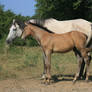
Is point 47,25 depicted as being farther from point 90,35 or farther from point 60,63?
point 60,63

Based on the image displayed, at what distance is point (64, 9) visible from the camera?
21219 mm

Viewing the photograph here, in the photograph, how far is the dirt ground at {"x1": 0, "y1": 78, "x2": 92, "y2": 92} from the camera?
19.8 ft

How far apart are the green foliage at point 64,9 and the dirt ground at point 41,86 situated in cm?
1357

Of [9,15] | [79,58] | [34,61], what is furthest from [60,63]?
[9,15]

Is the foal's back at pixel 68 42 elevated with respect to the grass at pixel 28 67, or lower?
elevated

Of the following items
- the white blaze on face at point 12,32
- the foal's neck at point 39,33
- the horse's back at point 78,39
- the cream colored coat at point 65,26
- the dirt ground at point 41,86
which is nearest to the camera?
the dirt ground at point 41,86

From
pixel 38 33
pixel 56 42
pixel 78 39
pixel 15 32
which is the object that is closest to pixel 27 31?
pixel 38 33

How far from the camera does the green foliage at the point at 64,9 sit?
2023 centimetres

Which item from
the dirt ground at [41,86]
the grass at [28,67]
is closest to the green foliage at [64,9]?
the grass at [28,67]

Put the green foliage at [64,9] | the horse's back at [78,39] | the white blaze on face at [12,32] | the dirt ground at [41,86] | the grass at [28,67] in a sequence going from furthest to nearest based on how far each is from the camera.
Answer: the green foliage at [64,9]
the grass at [28,67]
the white blaze on face at [12,32]
the horse's back at [78,39]
the dirt ground at [41,86]

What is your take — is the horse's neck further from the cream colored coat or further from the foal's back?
the cream colored coat

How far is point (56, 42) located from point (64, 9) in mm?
14947

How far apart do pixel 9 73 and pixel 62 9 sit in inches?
522

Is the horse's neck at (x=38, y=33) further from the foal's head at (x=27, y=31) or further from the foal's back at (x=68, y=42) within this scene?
the foal's back at (x=68, y=42)
